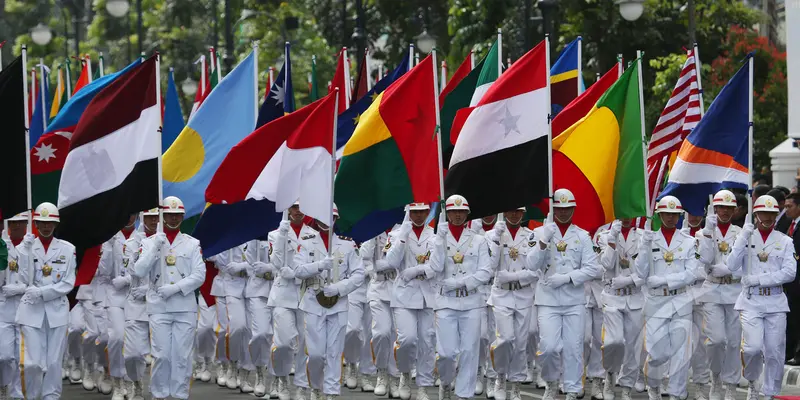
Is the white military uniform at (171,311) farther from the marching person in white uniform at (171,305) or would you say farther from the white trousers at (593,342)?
the white trousers at (593,342)

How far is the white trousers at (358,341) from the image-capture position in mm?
18734

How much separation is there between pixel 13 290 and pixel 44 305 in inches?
14.1

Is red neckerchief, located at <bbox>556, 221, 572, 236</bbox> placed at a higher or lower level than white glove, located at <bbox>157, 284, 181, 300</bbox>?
higher

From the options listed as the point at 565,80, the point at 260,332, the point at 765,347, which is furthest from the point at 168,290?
the point at 565,80

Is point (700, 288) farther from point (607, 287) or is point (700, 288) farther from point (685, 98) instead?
point (685, 98)

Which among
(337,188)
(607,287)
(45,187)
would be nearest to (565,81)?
(607,287)

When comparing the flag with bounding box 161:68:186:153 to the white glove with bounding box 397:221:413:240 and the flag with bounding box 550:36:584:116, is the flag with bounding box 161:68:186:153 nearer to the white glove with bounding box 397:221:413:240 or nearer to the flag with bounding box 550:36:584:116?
the flag with bounding box 550:36:584:116

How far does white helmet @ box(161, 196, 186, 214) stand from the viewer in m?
16.4

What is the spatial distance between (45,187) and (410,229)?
4725mm

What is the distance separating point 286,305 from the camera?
1664cm

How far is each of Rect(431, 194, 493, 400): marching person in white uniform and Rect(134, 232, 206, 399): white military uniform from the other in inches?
92.1

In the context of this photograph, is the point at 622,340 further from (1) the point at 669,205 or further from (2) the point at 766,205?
(2) the point at 766,205

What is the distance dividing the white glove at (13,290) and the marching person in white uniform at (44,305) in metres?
0.06

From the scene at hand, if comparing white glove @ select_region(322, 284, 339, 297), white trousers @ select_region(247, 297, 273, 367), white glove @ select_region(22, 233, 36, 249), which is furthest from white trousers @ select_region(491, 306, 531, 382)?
white glove @ select_region(22, 233, 36, 249)
